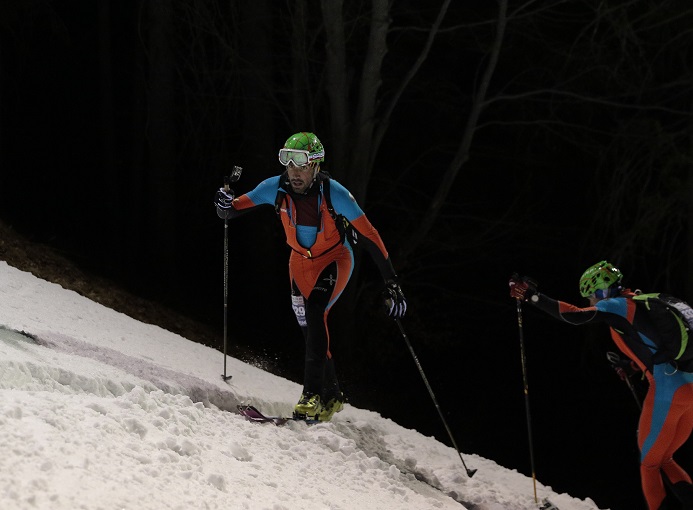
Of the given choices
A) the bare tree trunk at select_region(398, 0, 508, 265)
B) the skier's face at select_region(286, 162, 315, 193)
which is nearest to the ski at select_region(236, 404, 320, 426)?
the skier's face at select_region(286, 162, 315, 193)

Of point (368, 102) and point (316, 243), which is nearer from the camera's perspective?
point (316, 243)

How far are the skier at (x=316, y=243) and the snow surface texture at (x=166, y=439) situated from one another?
534 millimetres

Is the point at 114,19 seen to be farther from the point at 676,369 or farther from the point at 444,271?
the point at 676,369

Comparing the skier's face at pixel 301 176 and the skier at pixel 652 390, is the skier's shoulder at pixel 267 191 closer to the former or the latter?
the skier's face at pixel 301 176

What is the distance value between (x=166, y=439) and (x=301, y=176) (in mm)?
2683

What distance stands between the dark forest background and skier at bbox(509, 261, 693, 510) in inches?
233

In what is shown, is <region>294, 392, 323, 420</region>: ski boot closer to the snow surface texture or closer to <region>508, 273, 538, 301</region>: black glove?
the snow surface texture

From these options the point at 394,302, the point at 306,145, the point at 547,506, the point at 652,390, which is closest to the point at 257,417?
the point at 394,302

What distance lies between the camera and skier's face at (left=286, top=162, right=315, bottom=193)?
678cm

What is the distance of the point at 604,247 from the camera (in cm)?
1446

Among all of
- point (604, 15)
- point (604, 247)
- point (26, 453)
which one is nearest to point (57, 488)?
point (26, 453)

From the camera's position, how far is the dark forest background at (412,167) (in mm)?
13586

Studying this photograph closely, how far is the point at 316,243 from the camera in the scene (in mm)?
7102

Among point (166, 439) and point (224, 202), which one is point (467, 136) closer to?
point (224, 202)
